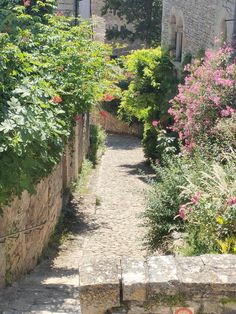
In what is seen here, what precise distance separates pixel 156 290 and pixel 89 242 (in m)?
6.84

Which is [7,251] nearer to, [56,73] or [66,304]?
[66,304]

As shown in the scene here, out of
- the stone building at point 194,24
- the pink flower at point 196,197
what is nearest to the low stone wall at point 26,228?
the pink flower at point 196,197

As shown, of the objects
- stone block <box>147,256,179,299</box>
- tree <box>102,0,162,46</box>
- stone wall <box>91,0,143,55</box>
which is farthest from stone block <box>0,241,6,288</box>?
stone wall <box>91,0,143,55</box>

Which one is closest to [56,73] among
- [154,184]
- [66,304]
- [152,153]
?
[154,184]

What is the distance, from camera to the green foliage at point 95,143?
1883 cm

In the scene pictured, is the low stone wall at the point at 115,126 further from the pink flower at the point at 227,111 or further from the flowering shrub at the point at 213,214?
the flowering shrub at the point at 213,214

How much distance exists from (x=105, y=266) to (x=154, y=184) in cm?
445

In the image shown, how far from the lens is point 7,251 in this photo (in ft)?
22.5

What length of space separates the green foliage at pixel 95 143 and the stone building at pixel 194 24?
4394 millimetres

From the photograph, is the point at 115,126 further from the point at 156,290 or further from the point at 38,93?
the point at 156,290

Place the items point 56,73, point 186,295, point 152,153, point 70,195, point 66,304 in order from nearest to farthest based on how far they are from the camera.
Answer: point 186,295
point 66,304
point 56,73
point 70,195
point 152,153

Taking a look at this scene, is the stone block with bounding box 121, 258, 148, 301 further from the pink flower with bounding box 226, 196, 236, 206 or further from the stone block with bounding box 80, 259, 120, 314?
the pink flower with bounding box 226, 196, 236, 206

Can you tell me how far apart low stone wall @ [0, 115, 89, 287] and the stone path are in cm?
21

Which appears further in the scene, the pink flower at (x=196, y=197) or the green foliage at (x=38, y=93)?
the green foliage at (x=38, y=93)
